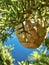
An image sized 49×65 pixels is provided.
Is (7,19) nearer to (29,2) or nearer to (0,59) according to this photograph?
(29,2)

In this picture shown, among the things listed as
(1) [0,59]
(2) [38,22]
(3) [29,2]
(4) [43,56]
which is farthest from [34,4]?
(1) [0,59]

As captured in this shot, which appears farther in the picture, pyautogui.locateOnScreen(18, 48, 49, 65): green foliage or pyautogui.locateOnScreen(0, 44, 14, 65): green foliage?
pyautogui.locateOnScreen(0, 44, 14, 65): green foliage

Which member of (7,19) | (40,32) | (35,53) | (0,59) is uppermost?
(7,19)

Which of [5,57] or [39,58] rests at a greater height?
[39,58]

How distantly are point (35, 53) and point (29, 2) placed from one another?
148 cm

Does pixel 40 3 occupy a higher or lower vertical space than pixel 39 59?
higher

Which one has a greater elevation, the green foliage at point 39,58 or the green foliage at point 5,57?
the green foliage at point 39,58

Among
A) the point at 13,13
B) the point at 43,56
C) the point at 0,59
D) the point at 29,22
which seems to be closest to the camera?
the point at 13,13

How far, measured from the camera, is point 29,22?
129 centimetres

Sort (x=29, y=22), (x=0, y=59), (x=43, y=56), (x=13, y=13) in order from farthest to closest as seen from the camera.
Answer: (x=0, y=59) → (x=43, y=56) → (x=29, y=22) → (x=13, y=13)

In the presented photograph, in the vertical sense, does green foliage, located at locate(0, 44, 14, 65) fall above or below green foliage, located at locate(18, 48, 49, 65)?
below

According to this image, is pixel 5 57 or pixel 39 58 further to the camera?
pixel 5 57

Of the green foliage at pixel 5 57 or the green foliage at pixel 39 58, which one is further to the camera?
the green foliage at pixel 5 57

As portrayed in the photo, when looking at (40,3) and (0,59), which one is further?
(0,59)
